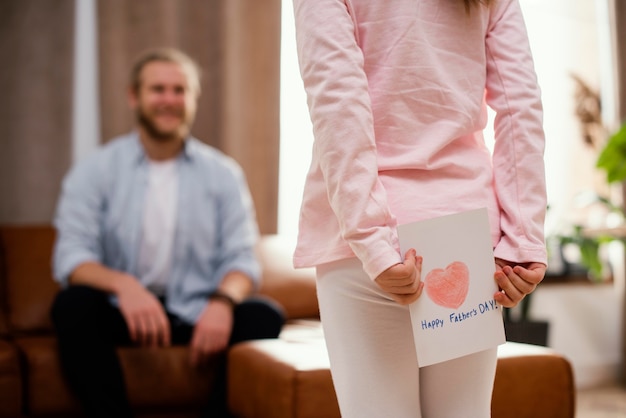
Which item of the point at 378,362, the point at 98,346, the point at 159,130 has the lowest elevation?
the point at 98,346

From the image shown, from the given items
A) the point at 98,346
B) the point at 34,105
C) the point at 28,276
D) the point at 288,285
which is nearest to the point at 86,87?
the point at 34,105

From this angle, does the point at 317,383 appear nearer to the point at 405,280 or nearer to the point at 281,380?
the point at 281,380

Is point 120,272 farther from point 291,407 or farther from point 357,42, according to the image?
point 357,42

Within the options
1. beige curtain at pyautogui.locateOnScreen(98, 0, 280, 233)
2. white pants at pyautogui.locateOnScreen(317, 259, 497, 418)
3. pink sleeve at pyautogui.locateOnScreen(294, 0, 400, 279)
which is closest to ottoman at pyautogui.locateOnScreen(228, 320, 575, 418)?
white pants at pyautogui.locateOnScreen(317, 259, 497, 418)

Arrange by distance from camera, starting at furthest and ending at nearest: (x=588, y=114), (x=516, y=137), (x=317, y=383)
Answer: (x=588, y=114) → (x=317, y=383) → (x=516, y=137)

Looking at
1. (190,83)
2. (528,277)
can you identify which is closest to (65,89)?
(190,83)

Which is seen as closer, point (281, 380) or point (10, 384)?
point (281, 380)

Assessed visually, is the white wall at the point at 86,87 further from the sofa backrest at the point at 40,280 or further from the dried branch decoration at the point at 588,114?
the dried branch decoration at the point at 588,114

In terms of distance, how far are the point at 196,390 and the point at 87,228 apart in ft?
1.96

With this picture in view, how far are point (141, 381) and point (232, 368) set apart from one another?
0.27m

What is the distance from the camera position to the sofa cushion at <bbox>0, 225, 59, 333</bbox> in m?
2.33

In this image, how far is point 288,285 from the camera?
8.41 ft

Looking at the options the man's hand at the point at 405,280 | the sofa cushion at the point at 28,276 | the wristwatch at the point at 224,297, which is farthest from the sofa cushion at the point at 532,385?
the sofa cushion at the point at 28,276

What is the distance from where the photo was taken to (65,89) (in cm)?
275
